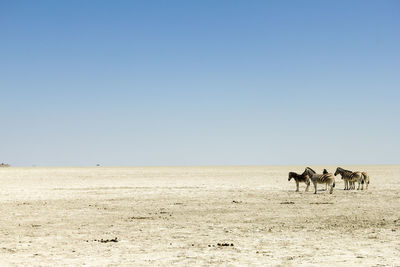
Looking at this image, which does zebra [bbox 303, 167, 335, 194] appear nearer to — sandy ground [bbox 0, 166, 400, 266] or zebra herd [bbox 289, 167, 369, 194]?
zebra herd [bbox 289, 167, 369, 194]

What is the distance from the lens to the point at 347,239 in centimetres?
1135

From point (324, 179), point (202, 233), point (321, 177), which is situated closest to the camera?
point (202, 233)

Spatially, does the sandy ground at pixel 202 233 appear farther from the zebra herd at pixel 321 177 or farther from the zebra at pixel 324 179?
the zebra herd at pixel 321 177

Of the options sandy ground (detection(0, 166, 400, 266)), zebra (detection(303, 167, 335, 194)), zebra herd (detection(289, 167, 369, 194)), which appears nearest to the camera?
sandy ground (detection(0, 166, 400, 266))

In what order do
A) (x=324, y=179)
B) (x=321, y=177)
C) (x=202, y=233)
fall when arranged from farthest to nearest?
(x=321, y=177)
(x=324, y=179)
(x=202, y=233)

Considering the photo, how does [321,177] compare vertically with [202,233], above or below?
above

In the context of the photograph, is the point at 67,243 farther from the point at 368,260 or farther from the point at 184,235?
the point at 368,260

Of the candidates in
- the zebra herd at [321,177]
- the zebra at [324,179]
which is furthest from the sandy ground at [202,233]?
the zebra herd at [321,177]

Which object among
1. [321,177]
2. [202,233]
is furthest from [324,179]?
[202,233]

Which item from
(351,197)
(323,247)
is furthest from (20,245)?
(351,197)

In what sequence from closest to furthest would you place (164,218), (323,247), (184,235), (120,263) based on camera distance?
(120,263)
(323,247)
(184,235)
(164,218)

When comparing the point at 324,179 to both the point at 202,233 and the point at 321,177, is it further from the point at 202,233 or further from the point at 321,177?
the point at 202,233

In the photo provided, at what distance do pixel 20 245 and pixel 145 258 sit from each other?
343 centimetres

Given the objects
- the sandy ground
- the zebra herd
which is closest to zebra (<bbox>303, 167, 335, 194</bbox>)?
the zebra herd
